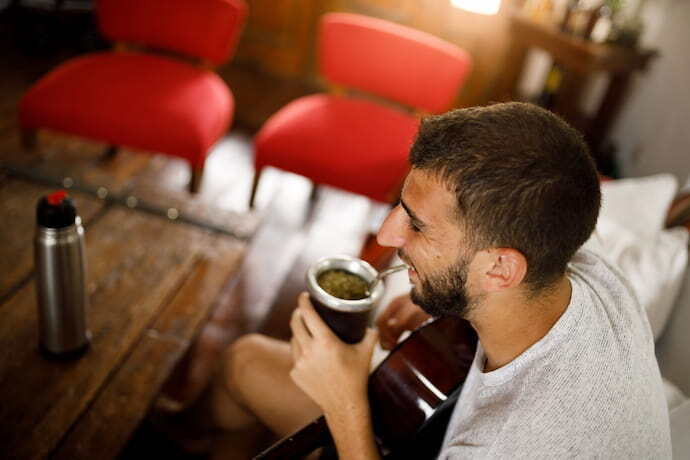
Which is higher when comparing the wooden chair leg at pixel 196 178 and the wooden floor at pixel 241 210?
the wooden chair leg at pixel 196 178

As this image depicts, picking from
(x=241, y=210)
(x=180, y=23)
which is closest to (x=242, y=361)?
(x=241, y=210)

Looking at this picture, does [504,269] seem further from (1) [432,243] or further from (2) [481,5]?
(2) [481,5]

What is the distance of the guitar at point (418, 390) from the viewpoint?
104 cm

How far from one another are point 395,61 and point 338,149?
56 centimetres

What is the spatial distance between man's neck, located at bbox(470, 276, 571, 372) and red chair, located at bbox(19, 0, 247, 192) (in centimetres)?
149

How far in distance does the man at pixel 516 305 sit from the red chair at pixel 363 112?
113 cm

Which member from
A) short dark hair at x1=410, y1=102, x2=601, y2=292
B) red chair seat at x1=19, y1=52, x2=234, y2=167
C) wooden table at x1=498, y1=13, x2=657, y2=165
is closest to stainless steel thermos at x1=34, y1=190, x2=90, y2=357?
short dark hair at x1=410, y1=102, x2=601, y2=292

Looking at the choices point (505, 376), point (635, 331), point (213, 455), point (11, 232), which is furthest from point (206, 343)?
point (635, 331)

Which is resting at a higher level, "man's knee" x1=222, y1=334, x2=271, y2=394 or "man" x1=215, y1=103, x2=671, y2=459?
"man" x1=215, y1=103, x2=671, y2=459

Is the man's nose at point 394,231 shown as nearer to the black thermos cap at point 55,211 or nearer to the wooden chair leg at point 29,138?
the black thermos cap at point 55,211

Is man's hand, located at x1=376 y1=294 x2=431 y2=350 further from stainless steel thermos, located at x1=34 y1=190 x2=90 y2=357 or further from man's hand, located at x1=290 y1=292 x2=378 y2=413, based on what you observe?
stainless steel thermos, located at x1=34 y1=190 x2=90 y2=357

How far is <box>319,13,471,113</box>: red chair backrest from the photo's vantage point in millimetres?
2307

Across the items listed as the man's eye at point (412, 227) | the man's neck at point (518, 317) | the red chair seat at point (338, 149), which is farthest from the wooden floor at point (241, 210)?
the man's neck at point (518, 317)

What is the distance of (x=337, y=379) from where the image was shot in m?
0.99
